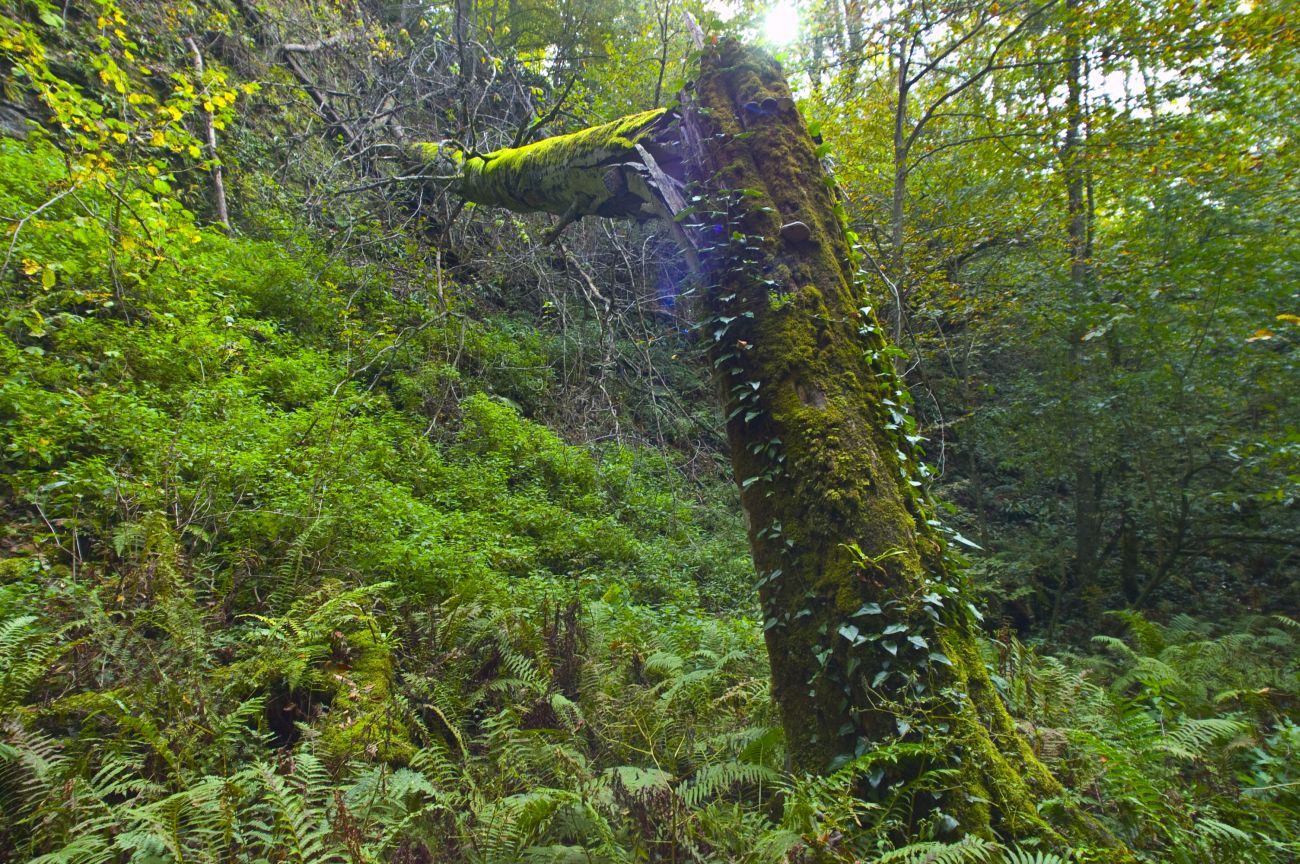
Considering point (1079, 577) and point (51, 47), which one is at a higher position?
point (51, 47)

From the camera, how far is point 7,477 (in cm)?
347

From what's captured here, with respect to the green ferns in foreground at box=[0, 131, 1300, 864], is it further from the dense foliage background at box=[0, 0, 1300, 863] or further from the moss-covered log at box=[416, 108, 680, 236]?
the moss-covered log at box=[416, 108, 680, 236]

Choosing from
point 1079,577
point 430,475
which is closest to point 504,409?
point 430,475

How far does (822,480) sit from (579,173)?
263cm

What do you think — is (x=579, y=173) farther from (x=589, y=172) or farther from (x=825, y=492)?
(x=825, y=492)

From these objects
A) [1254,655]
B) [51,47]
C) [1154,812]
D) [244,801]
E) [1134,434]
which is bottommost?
[1254,655]

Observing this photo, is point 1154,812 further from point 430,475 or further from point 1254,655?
point 430,475

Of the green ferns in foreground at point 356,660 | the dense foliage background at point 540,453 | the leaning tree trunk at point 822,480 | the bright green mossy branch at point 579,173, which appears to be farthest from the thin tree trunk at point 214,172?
the leaning tree trunk at point 822,480

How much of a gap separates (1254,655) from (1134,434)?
2.87 metres

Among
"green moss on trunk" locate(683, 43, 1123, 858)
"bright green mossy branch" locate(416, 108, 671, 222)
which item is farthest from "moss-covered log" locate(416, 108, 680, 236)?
A: "green moss on trunk" locate(683, 43, 1123, 858)

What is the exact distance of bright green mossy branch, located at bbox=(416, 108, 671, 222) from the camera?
3391 mm

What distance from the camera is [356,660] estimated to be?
3078mm

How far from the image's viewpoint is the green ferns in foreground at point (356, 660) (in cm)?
183

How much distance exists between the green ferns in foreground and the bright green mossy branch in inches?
89.2
